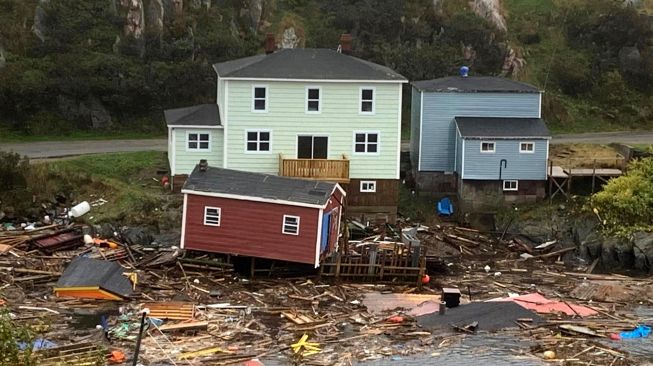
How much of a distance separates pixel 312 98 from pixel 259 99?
2.41m

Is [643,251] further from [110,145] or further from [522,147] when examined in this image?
[110,145]

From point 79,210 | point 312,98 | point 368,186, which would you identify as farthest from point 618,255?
point 79,210

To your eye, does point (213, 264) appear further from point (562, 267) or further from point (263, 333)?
point (562, 267)

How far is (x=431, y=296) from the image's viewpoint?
31.6 m

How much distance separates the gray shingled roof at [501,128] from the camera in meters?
42.0

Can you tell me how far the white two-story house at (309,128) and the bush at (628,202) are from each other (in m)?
9.27

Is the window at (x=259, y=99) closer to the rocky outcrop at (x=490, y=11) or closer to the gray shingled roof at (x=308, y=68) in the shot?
the gray shingled roof at (x=308, y=68)

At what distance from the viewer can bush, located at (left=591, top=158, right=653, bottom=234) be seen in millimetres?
38094

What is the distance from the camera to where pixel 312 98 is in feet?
134

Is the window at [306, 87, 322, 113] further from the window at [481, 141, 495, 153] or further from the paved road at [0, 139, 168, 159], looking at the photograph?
the paved road at [0, 139, 168, 159]

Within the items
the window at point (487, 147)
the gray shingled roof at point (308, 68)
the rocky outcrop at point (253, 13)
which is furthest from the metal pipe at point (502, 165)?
the rocky outcrop at point (253, 13)

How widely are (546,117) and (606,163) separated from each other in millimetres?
13702

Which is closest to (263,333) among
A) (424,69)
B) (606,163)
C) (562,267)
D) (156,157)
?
(562,267)

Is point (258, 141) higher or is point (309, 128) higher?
point (309, 128)
